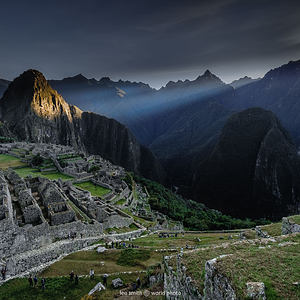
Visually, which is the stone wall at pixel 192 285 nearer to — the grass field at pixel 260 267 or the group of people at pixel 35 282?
the grass field at pixel 260 267

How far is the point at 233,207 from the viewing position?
4934 inches

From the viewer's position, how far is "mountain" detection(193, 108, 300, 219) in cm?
12769

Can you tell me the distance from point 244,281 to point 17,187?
3128 centimetres

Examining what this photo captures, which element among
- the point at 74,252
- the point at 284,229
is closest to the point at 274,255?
the point at 284,229

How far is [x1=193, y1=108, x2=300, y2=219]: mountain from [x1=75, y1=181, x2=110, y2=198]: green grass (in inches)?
3321

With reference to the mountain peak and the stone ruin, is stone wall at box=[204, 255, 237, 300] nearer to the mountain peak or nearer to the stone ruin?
the stone ruin

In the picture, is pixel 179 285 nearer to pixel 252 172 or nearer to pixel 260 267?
pixel 260 267

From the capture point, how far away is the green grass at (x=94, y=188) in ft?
166

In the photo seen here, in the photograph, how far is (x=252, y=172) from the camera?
496ft

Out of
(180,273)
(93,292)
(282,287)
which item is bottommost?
(93,292)

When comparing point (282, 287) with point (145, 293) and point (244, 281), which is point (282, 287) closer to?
point (244, 281)

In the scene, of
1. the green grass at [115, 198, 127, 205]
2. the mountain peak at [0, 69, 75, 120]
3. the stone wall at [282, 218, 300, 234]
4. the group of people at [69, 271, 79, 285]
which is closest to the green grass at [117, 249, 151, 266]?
the group of people at [69, 271, 79, 285]

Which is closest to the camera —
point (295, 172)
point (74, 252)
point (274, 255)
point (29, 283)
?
point (274, 255)

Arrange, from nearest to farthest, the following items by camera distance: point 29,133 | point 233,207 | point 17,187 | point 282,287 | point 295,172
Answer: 1. point 282,287
2. point 17,187
3. point 233,207
4. point 295,172
5. point 29,133
